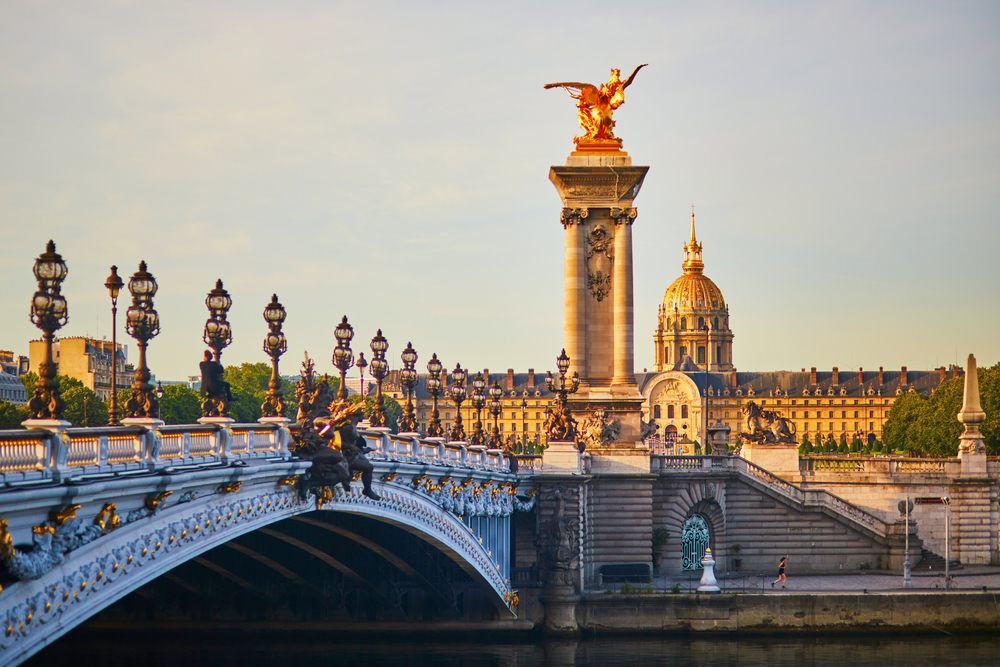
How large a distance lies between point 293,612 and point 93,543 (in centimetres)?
2796

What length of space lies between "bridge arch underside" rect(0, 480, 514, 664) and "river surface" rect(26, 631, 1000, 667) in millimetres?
877

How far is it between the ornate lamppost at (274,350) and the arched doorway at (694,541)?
37243 millimetres

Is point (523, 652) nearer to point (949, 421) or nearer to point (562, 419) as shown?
point (562, 419)

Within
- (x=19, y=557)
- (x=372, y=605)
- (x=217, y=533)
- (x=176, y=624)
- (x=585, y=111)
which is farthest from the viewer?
(x=585, y=111)

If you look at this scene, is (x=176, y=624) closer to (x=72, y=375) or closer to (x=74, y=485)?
(x=74, y=485)

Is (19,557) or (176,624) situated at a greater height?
(19,557)

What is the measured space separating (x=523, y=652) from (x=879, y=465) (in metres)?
29.7

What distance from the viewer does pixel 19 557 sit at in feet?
51.8

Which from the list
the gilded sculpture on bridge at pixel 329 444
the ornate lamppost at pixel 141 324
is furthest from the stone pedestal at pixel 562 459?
the ornate lamppost at pixel 141 324

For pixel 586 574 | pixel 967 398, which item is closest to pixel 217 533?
pixel 586 574

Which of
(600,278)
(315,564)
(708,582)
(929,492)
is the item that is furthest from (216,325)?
(929,492)

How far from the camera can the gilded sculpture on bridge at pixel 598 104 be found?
67625 mm

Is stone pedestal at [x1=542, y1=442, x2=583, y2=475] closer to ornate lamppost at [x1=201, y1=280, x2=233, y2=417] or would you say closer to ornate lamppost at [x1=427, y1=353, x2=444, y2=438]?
ornate lamppost at [x1=427, y1=353, x2=444, y2=438]

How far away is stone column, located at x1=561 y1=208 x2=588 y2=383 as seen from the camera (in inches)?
2579
